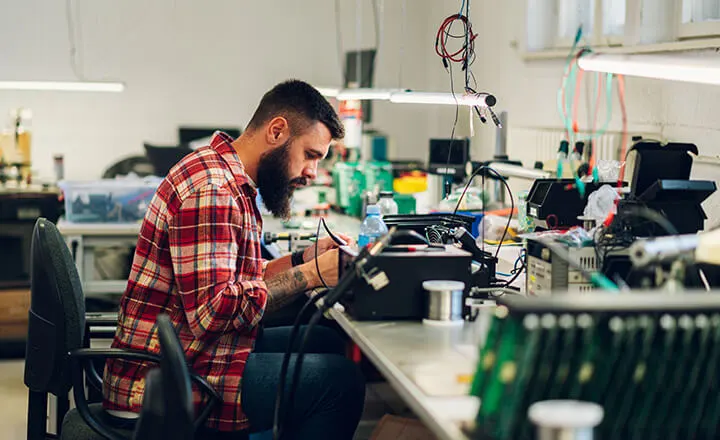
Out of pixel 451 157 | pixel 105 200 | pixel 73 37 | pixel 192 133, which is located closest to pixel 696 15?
pixel 451 157

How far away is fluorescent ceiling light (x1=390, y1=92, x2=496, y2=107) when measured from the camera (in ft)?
8.50

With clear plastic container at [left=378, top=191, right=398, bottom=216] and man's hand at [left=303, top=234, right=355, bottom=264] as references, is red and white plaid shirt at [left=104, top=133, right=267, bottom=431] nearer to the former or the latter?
man's hand at [left=303, top=234, right=355, bottom=264]

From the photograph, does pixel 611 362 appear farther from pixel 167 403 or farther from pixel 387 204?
pixel 387 204

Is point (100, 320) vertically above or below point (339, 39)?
below

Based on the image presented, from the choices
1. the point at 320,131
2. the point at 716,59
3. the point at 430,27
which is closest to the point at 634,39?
the point at 320,131

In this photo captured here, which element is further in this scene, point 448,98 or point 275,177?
point 448,98

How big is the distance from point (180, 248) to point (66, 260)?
34 centimetres

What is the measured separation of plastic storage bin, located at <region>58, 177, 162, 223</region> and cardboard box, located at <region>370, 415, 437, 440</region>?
2.11 metres

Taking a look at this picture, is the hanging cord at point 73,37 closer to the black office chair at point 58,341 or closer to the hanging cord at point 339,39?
the hanging cord at point 339,39

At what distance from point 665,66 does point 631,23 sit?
7.53ft

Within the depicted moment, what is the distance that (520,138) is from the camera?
17.2 ft

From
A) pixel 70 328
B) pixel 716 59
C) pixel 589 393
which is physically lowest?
pixel 70 328

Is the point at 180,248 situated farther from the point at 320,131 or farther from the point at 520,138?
the point at 520,138

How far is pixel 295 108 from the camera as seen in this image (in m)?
2.51
